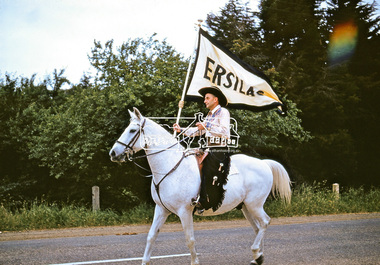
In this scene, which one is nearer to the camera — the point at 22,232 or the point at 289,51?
the point at 22,232

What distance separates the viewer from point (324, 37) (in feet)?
83.1

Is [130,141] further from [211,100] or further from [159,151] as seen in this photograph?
[211,100]

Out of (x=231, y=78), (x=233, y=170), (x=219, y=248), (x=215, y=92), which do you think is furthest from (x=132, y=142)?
(x=219, y=248)

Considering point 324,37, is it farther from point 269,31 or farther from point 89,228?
point 89,228

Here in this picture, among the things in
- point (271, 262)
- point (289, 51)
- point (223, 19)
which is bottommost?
point (271, 262)

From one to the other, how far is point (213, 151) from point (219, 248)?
2.69 metres

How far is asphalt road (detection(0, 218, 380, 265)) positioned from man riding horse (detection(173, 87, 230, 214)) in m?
1.33

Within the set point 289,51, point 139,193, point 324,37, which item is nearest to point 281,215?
point 139,193

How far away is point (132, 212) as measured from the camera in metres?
13.9

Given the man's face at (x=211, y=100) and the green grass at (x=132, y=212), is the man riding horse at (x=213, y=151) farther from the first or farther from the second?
the green grass at (x=132, y=212)

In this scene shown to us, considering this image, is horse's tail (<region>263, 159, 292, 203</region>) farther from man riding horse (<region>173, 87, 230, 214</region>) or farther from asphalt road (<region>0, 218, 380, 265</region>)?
man riding horse (<region>173, 87, 230, 214</region>)

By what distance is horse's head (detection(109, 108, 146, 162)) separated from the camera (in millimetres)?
→ 6016

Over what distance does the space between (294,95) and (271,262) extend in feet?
53.0

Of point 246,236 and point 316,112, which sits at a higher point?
point 316,112
